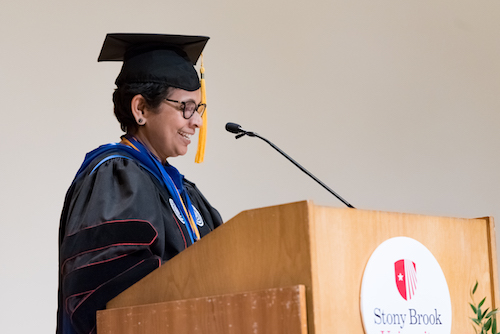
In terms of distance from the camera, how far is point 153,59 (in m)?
2.29

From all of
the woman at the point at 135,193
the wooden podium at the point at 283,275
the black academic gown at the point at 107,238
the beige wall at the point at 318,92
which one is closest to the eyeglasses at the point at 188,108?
the woman at the point at 135,193

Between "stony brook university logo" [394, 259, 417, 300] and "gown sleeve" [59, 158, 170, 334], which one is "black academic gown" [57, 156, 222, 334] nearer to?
"gown sleeve" [59, 158, 170, 334]

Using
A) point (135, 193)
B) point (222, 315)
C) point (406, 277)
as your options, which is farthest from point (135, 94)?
point (406, 277)

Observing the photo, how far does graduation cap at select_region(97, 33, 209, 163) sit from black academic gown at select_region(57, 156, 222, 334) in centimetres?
37

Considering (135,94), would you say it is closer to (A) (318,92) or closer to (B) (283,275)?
(B) (283,275)

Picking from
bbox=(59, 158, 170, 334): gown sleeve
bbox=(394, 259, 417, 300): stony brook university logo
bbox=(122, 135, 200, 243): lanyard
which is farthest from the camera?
bbox=(122, 135, 200, 243): lanyard

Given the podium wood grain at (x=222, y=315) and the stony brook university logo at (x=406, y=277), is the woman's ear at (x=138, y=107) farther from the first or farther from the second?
the stony brook university logo at (x=406, y=277)

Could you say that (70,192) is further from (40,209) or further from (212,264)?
(40,209)

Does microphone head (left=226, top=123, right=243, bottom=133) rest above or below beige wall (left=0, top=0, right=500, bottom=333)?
below

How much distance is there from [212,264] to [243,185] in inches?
110

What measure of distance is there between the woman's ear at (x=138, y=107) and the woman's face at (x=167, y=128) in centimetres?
2

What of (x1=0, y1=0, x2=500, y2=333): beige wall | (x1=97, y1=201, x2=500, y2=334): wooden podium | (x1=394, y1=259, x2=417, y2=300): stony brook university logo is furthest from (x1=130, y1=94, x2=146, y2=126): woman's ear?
(x1=0, y1=0, x2=500, y2=333): beige wall

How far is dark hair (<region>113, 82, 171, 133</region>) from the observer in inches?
88.4

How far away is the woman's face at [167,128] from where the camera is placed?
226cm
